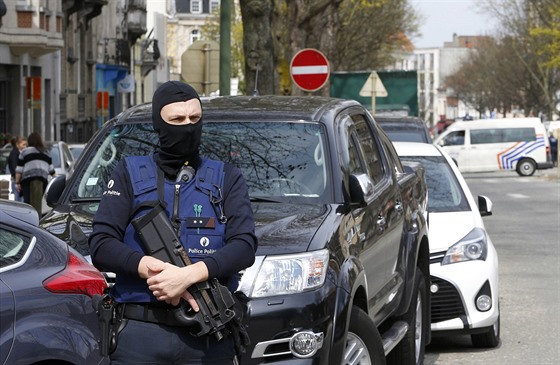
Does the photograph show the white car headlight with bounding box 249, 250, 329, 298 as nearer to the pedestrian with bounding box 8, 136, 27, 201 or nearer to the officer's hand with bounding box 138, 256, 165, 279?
the officer's hand with bounding box 138, 256, 165, 279

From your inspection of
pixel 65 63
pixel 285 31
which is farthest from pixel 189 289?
pixel 65 63

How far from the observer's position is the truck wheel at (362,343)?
6.51 metres

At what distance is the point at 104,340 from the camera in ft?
16.2

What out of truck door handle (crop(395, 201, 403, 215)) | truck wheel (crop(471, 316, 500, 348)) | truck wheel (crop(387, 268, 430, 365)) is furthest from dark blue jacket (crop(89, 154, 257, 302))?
truck wheel (crop(471, 316, 500, 348))

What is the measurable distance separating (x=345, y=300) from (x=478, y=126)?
1851 inches

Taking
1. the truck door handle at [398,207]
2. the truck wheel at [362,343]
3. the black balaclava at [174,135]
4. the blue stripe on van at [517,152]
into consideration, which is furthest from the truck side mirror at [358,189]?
the blue stripe on van at [517,152]

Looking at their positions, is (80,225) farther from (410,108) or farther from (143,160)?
(410,108)

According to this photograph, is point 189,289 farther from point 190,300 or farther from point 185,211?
point 185,211

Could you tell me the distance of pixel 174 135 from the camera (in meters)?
4.86

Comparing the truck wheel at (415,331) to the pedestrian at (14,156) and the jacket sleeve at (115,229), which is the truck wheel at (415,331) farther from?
the pedestrian at (14,156)

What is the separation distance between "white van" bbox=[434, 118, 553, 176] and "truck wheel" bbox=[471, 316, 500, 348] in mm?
41811

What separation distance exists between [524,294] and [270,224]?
7632mm

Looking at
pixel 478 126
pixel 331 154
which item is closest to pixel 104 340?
pixel 331 154

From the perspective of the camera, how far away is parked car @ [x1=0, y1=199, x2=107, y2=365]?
5.70 m
